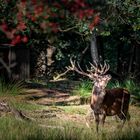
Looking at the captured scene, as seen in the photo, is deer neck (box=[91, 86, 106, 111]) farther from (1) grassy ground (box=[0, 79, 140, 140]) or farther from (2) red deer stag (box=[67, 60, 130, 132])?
(1) grassy ground (box=[0, 79, 140, 140])

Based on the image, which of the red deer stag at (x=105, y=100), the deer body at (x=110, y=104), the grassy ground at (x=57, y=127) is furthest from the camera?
the deer body at (x=110, y=104)

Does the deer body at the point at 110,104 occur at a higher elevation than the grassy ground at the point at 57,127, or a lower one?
higher

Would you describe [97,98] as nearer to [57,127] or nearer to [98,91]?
[98,91]

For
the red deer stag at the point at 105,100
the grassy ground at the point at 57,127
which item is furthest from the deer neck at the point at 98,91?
the grassy ground at the point at 57,127

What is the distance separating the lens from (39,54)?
92.7ft

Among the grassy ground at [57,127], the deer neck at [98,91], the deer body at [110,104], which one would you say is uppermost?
the deer neck at [98,91]

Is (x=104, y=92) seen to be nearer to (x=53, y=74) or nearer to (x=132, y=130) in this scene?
(x=132, y=130)

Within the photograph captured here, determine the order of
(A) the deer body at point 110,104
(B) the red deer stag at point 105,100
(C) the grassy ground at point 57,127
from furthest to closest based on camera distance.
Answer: (A) the deer body at point 110,104
(B) the red deer stag at point 105,100
(C) the grassy ground at point 57,127

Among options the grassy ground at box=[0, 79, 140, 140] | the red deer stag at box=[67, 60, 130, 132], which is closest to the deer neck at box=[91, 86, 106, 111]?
the red deer stag at box=[67, 60, 130, 132]

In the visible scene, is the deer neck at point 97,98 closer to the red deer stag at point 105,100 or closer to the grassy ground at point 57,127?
the red deer stag at point 105,100

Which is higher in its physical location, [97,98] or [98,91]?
[98,91]

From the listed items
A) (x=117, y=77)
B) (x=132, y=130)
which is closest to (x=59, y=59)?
(x=117, y=77)

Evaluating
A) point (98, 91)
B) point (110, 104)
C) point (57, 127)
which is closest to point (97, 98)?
point (98, 91)

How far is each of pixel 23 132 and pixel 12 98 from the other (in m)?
7.72
